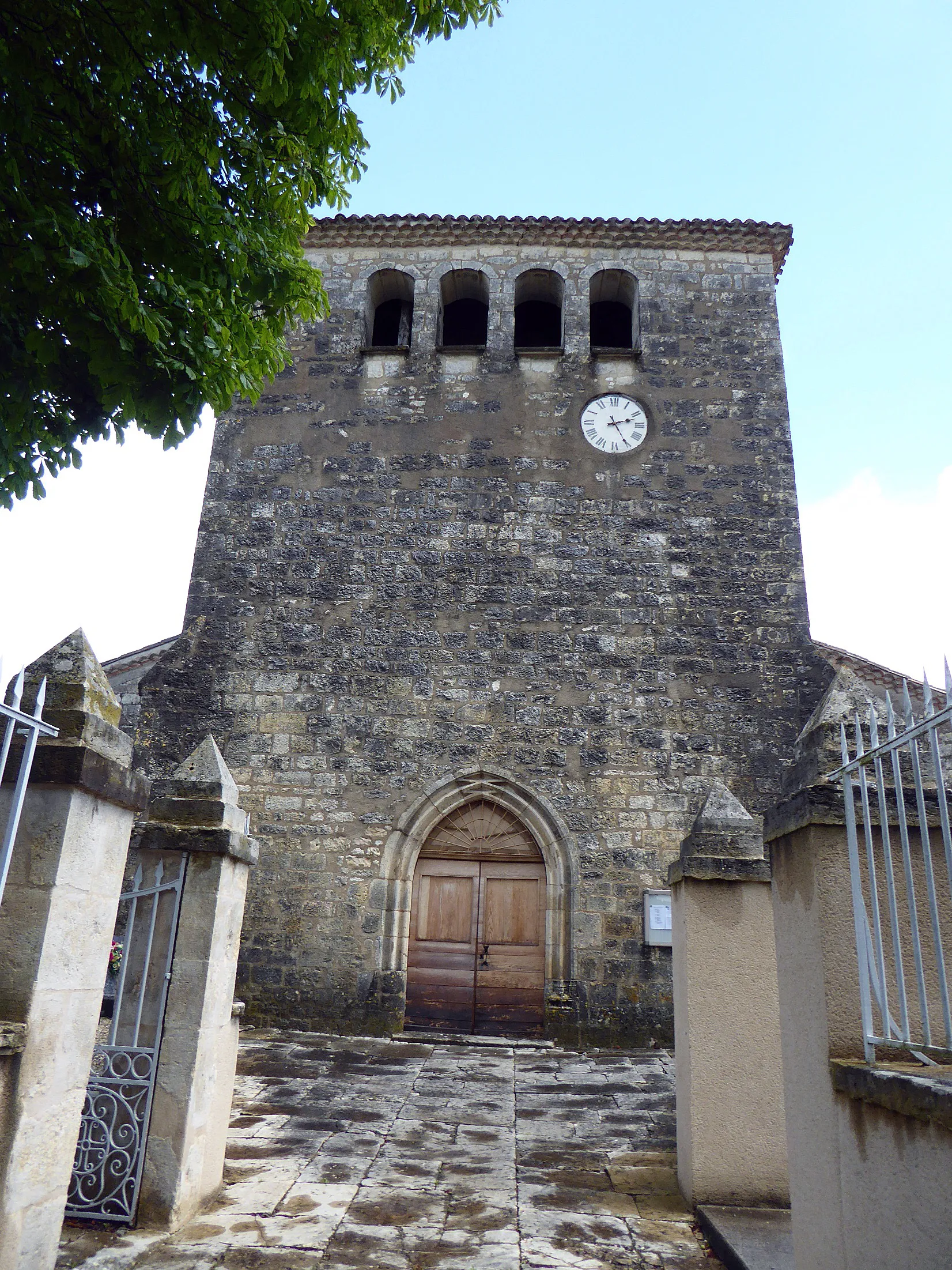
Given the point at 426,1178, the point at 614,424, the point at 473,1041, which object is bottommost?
the point at 426,1178

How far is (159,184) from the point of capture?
4488mm

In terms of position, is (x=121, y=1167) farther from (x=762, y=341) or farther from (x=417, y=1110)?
(x=762, y=341)

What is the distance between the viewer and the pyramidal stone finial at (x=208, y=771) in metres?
4.00

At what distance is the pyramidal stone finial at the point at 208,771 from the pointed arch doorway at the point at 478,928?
5.22 m

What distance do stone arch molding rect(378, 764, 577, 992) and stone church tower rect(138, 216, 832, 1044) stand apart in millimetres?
27

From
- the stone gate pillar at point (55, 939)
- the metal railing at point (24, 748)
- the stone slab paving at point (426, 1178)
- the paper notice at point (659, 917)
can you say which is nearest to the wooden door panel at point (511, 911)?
the paper notice at point (659, 917)

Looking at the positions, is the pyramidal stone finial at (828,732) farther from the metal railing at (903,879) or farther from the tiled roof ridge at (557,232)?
the tiled roof ridge at (557,232)

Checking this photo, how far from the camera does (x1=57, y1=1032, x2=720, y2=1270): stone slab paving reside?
10.8 ft

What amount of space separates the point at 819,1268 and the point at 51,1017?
2.35 m

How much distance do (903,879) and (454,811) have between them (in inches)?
268

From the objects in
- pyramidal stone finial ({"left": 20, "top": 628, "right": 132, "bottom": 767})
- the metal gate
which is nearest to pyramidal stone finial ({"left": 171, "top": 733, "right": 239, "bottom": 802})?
the metal gate

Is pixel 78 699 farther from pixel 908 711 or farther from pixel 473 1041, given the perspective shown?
pixel 473 1041

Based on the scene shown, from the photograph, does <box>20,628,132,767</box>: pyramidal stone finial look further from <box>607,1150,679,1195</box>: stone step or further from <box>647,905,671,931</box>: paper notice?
<box>647,905,671,931</box>: paper notice

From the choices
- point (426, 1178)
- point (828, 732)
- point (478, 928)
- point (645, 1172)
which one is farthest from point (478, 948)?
point (828, 732)
